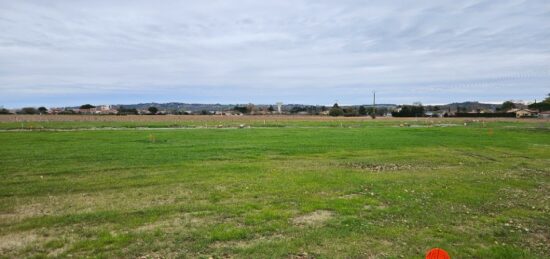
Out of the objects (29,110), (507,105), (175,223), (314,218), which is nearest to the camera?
(175,223)

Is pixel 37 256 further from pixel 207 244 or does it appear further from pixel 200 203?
pixel 200 203

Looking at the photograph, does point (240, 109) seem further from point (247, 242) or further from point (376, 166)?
point (247, 242)

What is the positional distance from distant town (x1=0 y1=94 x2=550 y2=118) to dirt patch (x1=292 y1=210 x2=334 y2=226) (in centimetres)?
11497

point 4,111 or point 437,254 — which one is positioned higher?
point 4,111

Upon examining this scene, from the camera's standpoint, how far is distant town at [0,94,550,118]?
423 ft

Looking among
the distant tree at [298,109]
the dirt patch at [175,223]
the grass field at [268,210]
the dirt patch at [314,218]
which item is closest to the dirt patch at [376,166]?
the grass field at [268,210]

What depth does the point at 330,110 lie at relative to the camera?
14600 cm

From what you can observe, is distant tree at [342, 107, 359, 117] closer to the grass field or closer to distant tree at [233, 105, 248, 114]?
distant tree at [233, 105, 248, 114]

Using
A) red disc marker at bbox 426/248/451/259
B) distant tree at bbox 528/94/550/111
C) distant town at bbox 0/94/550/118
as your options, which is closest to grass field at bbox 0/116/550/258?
red disc marker at bbox 426/248/451/259

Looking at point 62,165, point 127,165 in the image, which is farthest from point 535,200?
point 62,165

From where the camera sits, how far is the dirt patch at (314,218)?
364 inches

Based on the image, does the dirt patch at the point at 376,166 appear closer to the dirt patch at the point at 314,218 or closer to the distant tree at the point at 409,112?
the dirt patch at the point at 314,218

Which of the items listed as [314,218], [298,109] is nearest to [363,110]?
[298,109]

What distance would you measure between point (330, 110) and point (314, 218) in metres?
138
